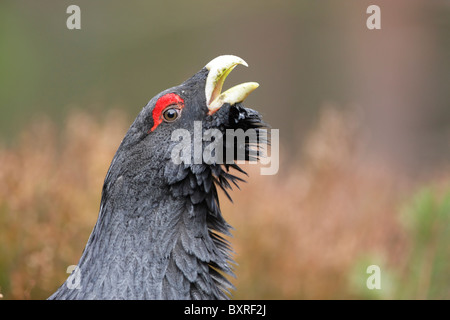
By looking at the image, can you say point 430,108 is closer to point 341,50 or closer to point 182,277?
point 341,50

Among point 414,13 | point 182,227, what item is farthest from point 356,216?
point 414,13

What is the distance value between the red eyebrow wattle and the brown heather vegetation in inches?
55.6

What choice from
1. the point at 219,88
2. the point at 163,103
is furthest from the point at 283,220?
the point at 163,103

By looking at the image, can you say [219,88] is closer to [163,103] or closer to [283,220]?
[163,103]

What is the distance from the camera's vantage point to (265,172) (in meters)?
5.37

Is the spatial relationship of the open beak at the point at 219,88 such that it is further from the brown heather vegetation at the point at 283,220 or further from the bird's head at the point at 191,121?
the brown heather vegetation at the point at 283,220

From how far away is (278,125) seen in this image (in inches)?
462

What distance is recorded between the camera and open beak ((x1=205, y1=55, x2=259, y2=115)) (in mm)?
2773

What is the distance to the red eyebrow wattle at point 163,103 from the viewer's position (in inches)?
110

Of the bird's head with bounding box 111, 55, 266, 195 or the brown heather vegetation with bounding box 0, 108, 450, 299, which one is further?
the brown heather vegetation with bounding box 0, 108, 450, 299

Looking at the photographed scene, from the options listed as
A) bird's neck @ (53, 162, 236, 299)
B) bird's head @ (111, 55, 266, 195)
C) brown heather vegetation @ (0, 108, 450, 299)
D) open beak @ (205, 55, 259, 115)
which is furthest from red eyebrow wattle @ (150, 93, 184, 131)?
brown heather vegetation @ (0, 108, 450, 299)

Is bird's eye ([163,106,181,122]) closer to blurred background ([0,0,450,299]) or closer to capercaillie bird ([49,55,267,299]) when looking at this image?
capercaillie bird ([49,55,267,299])

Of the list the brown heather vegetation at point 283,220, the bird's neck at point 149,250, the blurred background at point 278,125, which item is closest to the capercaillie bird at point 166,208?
the bird's neck at point 149,250

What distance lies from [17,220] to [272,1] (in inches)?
360
